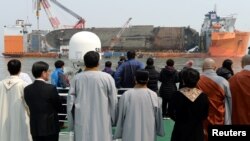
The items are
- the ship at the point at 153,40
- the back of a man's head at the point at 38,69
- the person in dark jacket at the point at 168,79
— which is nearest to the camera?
the back of a man's head at the point at 38,69

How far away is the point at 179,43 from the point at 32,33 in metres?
42.5

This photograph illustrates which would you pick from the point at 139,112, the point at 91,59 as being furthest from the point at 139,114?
the point at 91,59

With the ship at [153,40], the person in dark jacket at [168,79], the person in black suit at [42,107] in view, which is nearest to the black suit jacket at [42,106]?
the person in black suit at [42,107]

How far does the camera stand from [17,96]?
4.61m

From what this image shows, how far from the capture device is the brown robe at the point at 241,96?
4535 mm

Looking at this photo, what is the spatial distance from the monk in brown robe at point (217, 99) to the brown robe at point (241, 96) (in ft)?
0.25

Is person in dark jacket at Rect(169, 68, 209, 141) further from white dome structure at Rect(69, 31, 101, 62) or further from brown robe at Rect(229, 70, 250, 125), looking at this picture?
white dome structure at Rect(69, 31, 101, 62)

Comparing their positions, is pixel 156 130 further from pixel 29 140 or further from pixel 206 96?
pixel 29 140

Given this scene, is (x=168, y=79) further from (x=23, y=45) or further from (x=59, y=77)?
(x=23, y=45)

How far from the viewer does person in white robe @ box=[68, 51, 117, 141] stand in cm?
431

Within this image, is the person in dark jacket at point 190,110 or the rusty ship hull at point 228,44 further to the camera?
the rusty ship hull at point 228,44

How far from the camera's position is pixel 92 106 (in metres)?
4.33

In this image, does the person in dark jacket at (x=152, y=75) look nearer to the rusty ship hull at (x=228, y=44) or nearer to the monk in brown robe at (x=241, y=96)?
the monk in brown robe at (x=241, y=96)

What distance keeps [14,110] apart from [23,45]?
93.6 meters
